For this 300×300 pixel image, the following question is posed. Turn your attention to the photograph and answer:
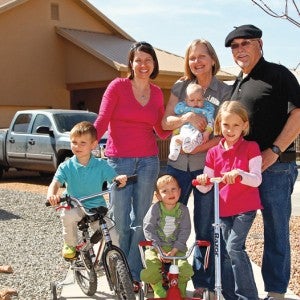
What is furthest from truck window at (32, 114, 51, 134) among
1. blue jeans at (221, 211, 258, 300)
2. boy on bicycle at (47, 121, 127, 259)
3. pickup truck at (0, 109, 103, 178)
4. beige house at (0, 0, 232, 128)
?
blue jeans at (221, 211, 258, 300)

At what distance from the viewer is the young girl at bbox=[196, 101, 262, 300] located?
4447 millimetres

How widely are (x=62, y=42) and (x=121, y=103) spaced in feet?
58.1

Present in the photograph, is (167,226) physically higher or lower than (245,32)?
lower

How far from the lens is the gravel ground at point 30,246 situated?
230 inches

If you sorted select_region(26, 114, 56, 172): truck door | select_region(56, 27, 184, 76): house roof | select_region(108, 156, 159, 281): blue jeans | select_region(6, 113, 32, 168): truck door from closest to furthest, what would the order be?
select_region(108, 156, 159, 281): blue jeans
select_region(26, 114, 56, 172): truck door
select_region(6, 113, 32, 168): truck door
select_region(56, 27, 184, 76): house roof

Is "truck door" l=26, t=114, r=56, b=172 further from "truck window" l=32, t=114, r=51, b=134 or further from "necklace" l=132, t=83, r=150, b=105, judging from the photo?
"necklace" l=132, t=83, r=150, b=105

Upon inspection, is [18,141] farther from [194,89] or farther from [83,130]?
[194,89]

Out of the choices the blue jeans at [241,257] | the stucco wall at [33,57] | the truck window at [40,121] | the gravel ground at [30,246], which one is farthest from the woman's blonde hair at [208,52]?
the stucco wall at [33,57]

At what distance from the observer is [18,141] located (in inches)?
613

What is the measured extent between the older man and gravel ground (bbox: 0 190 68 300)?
2.11 meters

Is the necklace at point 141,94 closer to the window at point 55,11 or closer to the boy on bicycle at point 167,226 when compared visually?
the boy on bicycle at point 167,226

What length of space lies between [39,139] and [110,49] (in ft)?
24.7

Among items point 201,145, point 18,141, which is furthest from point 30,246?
point 18,141

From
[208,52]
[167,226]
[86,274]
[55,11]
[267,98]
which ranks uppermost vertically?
[55,11]
